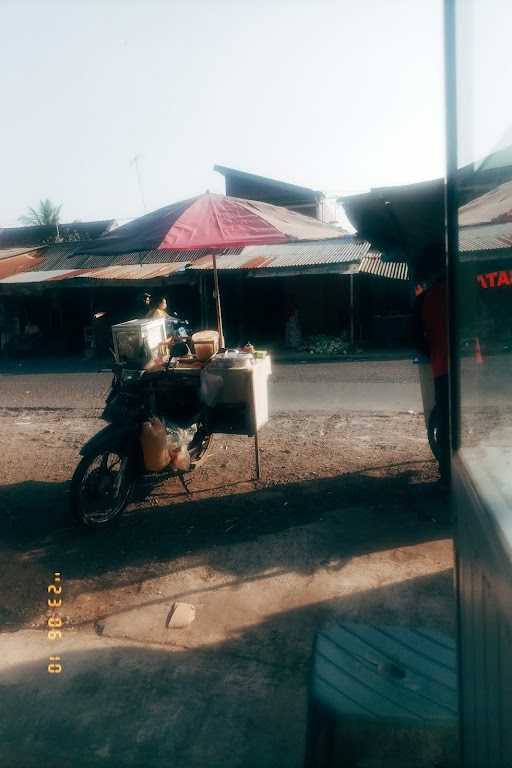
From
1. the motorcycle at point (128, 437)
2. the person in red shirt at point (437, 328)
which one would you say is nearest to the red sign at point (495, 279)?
the person in red shirt at point (437, 328)

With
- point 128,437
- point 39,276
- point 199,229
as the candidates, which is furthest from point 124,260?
point 128,437

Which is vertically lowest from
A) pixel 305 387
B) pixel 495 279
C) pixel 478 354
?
pixel 305 387

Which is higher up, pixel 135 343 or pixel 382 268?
pixel 382 268

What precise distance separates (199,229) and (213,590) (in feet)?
10.6

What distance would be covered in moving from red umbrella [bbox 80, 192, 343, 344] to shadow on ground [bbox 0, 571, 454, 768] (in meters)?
3.32

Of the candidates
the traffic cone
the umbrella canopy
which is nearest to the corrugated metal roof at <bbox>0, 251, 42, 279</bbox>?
the umbrella canopy

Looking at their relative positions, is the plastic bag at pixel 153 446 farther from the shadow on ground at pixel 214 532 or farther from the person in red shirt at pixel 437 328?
the person in red shirt at pixel 437 328

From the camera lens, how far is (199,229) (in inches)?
225

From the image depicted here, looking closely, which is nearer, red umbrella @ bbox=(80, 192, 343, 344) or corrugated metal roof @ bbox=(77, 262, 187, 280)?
red umbrella @ bbox=(80, 192, 343, 344)

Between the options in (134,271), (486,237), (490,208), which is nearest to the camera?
(490,208)

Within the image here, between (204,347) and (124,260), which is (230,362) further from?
(124,260)

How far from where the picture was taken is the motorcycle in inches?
177

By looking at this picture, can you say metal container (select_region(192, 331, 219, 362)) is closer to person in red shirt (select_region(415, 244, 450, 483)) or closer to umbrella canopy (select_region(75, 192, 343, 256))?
umbrella canopy (select_region(75, 192, 343, 256))
